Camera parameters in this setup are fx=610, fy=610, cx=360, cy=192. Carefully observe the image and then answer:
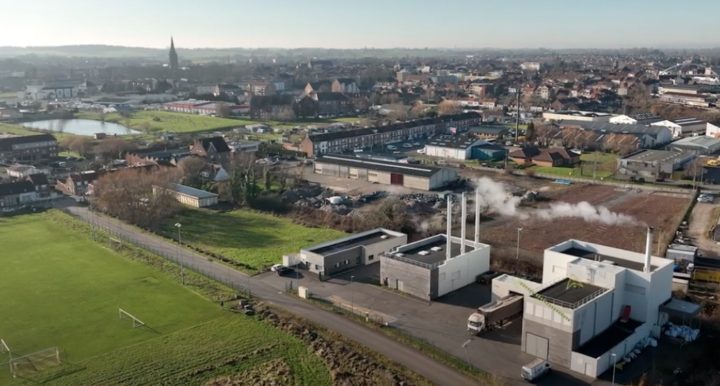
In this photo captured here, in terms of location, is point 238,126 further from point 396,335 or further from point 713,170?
point 396,335

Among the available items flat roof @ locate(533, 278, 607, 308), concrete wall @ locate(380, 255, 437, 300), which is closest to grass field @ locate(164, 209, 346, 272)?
concrete wall @ locate(380, 255, 437, 300)

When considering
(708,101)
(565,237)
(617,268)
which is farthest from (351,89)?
(617,268)

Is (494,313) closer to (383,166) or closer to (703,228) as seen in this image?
(703,228)

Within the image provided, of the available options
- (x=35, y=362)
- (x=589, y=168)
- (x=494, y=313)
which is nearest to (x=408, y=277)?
(x=494, y=313)

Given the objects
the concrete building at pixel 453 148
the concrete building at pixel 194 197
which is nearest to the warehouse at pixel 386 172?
the concrete building at pixel 453 148

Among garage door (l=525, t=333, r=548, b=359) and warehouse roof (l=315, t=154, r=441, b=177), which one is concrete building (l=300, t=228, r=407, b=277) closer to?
garage door (l=525, t=333, r=548, b=359)

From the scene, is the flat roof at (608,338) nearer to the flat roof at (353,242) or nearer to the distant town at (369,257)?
the distant town at (369,257)
